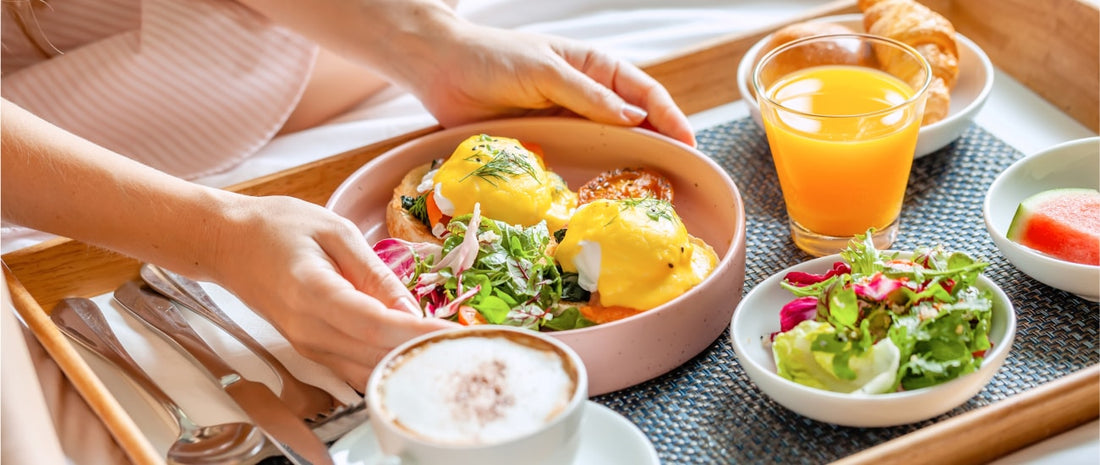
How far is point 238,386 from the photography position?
4.21 ft

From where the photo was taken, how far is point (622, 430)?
1.13m

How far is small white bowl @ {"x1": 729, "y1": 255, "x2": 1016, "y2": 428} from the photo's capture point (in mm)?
1088

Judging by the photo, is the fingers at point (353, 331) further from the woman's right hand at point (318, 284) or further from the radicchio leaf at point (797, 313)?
the radicchio leaf at point (797, 313)

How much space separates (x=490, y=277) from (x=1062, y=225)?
0.73m

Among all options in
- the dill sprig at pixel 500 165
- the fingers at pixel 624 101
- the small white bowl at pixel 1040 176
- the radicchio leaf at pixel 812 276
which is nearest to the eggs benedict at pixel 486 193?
the dill sprig at pixel 500 165

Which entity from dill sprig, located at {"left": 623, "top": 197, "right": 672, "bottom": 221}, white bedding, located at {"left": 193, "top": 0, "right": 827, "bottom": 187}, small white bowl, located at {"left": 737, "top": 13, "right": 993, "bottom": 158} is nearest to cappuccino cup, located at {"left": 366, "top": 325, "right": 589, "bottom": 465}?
dill sprig, located at {"left": 623, "top": 197, "right": 672, "bottom": 221}

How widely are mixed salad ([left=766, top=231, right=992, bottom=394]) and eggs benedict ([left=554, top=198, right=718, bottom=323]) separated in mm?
153

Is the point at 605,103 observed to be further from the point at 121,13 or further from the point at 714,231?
the point at 121,13

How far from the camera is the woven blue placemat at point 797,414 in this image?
1.18m

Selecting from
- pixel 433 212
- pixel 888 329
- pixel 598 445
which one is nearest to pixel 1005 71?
pixel 888 329

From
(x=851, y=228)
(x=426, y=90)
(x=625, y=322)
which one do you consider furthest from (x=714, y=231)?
(x=426, y=90)

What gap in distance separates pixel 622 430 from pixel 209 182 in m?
1.16

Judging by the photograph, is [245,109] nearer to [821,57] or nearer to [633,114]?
[633,114]

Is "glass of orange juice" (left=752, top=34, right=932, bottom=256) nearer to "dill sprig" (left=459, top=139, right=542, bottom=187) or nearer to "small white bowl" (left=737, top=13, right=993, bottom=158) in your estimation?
"small white bowl" (left=737, top=13, right=993, bottom=158)
